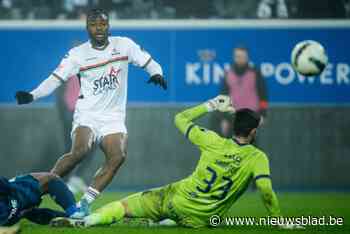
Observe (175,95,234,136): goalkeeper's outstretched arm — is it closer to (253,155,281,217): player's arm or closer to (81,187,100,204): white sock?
(253,155,281,217): player's arm

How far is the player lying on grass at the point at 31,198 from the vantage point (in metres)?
11.0

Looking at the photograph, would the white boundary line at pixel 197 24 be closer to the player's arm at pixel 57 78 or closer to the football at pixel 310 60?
the football at pixel 310 60

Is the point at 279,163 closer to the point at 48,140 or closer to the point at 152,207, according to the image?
the point at 48,140

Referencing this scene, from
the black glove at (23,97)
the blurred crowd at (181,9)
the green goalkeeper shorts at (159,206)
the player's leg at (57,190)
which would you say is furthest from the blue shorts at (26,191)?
the blurred crowd at (181,9)

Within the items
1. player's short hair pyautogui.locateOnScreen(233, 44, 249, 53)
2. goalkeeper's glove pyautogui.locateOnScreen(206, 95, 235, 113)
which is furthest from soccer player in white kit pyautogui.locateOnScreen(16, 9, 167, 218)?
player's short hair pyautogui.locateOnScreen(233, 44, 249, 53)

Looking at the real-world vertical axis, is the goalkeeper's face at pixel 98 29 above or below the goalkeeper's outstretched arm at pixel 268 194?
above

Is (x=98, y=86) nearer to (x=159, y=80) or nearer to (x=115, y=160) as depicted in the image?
(x=159, y=80)

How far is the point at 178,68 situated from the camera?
20.3 meters

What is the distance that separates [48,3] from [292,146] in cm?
461

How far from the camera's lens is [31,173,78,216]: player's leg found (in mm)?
11555

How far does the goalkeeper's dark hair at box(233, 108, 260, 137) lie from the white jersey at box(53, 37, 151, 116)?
230cm

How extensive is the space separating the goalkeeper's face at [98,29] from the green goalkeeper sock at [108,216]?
265 centimetres


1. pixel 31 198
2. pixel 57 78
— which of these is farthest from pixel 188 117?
pixel 57 78

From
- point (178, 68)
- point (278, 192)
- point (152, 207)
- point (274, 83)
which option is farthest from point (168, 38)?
point (152, 207)
